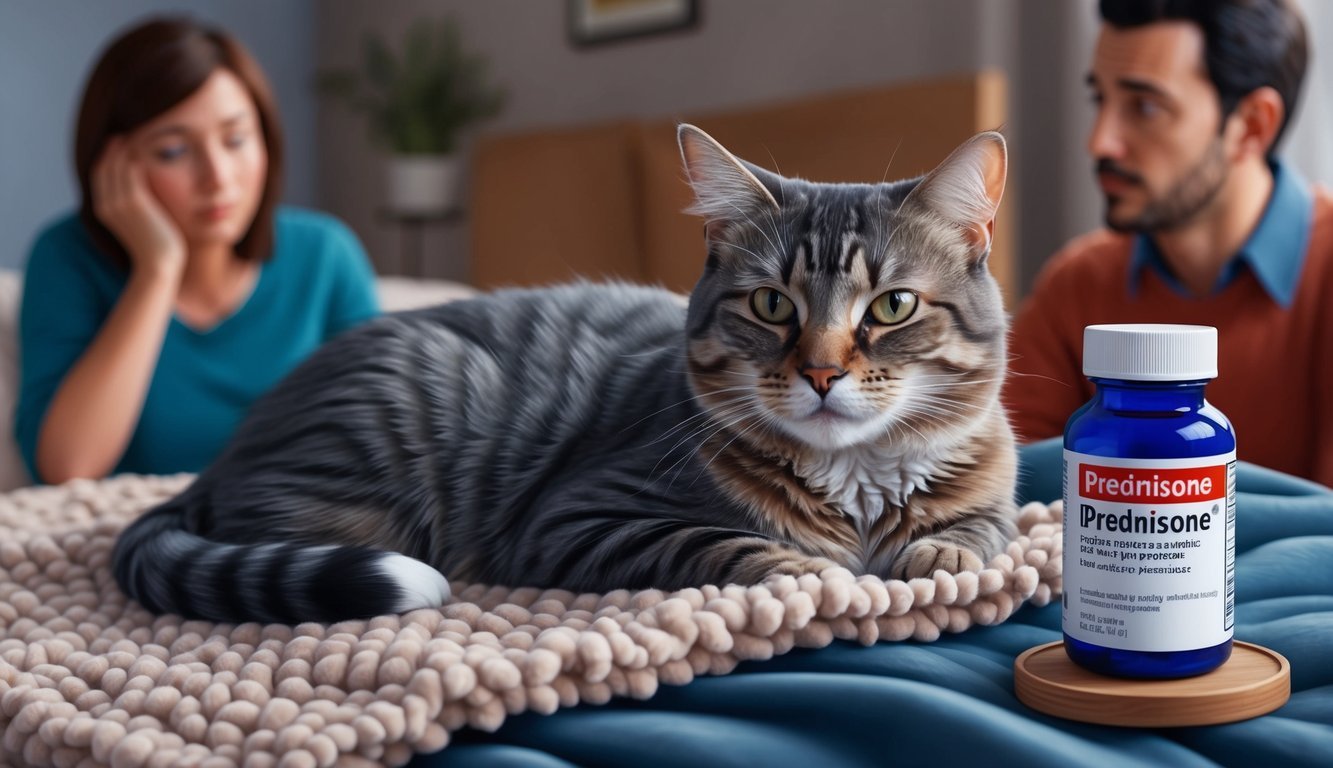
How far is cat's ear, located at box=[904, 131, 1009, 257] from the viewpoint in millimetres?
836

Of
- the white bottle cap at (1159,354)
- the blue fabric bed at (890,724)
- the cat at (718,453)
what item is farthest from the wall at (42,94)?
the white bottle cap at (1159,354)

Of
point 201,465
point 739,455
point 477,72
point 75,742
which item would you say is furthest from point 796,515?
point 477,72

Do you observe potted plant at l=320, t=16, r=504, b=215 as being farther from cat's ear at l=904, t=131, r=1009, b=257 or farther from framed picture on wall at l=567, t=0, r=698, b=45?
cat's ear at l=904, t=131, r=1009, b=257

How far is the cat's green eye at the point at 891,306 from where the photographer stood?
0.86 m

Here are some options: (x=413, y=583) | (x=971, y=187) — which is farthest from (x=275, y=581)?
(x=971, y=187)

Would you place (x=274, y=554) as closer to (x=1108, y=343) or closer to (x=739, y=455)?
(x=739, y=455)

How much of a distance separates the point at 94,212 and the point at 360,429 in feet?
3.55

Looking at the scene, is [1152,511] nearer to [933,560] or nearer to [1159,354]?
[1159,354]

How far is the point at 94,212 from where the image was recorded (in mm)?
1878

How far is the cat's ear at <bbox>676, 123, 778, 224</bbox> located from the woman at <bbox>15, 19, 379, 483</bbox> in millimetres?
1094

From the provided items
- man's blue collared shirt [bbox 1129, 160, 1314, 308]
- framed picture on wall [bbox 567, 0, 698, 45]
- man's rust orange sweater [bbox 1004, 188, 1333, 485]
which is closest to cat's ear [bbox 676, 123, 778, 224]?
man's rust orange sweater [bbox 1004, 188, 1333, 485]

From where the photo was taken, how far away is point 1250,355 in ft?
5.36

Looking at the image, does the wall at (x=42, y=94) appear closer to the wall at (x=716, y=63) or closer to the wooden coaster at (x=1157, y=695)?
the wall at (x=716, y=63)

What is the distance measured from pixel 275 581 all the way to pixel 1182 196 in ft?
4.60
